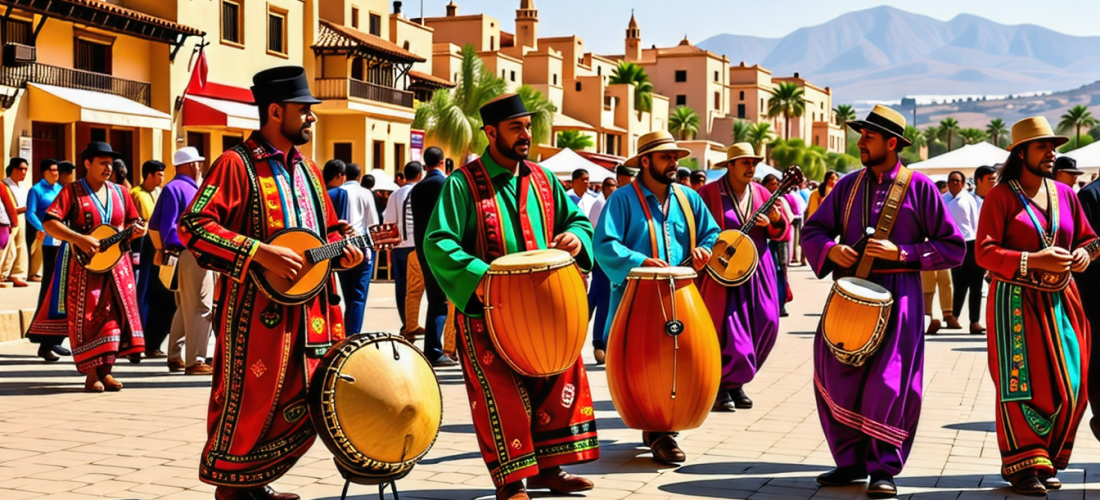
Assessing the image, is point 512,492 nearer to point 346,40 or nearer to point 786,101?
point 346,40

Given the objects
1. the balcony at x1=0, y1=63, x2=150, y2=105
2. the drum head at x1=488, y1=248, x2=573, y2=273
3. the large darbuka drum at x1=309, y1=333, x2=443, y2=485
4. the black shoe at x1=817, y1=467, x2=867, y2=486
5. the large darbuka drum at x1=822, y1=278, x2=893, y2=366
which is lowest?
the black shoe at x1=817, y1=467, x2=867, y2=486

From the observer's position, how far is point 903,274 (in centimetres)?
635

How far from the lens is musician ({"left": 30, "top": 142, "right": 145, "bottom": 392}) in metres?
9.47

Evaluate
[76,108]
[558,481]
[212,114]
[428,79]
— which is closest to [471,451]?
[558,481]

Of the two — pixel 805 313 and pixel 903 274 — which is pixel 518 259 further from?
pixel 805 313

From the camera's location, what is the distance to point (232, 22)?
35.8 meters

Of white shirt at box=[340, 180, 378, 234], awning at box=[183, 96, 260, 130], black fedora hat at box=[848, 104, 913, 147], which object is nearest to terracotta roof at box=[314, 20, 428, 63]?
awning at box=[183, 96, 260, 130]

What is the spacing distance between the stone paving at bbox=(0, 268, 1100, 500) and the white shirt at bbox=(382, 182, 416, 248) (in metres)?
3.38

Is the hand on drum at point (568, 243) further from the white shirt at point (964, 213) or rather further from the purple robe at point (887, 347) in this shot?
the white shirt at point (964, 213)

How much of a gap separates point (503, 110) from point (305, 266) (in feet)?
4.17

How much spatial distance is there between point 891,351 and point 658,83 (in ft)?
304

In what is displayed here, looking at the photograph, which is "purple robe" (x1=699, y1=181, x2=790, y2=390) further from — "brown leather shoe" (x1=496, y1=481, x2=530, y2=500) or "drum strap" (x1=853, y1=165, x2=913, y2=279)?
"brown leather shoe" (x1=496, y1=481, x2=530, y2=500)

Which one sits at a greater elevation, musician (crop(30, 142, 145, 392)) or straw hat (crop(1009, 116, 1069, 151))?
straw hat (crop(1009, 116, 1069, 151))

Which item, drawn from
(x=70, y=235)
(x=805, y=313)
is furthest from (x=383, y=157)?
(x=70, y=235)
